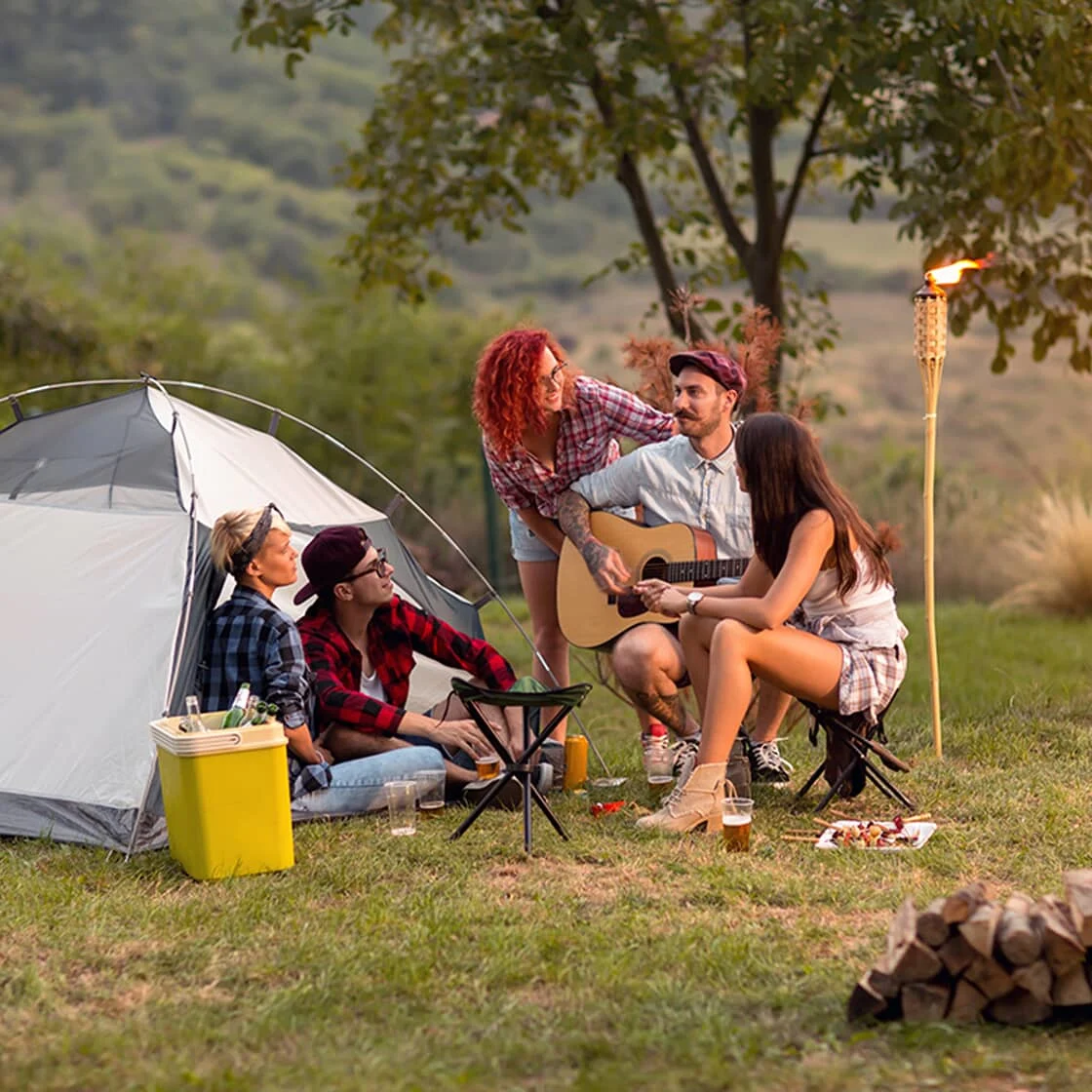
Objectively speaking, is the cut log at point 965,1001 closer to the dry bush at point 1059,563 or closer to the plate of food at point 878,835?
the plate of food at point 878,835

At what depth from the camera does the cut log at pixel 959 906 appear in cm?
261

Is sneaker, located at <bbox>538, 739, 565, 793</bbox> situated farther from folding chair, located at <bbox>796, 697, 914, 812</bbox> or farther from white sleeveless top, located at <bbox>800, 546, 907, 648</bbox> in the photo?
white sleeveless top, located at <bbox>800, 546, 907, 648</bbox>

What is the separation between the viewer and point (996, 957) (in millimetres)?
2605

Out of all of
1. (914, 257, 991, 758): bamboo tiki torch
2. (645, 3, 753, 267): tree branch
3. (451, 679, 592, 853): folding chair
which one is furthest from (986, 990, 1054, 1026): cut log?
(645, 3, 753, 267): tree branch

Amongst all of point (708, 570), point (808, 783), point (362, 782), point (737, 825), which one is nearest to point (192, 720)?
point (362, 782)

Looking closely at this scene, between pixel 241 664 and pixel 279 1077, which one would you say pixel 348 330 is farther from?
pixel 279 1077

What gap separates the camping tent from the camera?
4.13m

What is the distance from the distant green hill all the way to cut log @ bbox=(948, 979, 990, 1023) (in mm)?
44666

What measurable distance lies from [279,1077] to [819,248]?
43.0 m

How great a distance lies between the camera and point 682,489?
184 inches

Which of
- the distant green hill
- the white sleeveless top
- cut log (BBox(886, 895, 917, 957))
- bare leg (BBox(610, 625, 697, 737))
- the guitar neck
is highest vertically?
the distant green hill

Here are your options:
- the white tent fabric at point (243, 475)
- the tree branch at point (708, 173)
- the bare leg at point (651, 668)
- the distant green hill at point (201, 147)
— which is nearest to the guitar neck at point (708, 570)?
the bare leg at point (651, 668)

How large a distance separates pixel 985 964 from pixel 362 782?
6.95 feet

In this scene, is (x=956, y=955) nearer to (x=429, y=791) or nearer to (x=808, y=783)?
(x=808, y=783)
